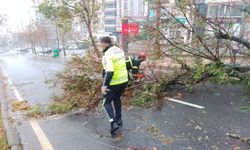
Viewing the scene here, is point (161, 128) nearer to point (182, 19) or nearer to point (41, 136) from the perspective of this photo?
point (41, 136)

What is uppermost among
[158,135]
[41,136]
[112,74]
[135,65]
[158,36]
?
[158,36]

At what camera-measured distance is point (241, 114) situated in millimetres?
5020

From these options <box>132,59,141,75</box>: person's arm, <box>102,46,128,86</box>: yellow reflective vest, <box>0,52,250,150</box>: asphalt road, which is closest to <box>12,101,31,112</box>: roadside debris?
<box>0,52,250,150</box>: asphalt road

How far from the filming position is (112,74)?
4.11 m

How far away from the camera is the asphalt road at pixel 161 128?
399cm

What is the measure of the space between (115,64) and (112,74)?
0.23 metres

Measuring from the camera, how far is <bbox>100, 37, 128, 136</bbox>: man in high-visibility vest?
13.5ft

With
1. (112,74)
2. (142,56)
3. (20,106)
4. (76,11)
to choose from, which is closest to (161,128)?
(112,74)

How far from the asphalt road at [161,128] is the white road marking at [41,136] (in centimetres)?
4

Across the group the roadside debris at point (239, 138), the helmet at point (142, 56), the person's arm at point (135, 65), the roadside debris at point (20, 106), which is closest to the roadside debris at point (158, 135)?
the roadside debris at point (239, 138)

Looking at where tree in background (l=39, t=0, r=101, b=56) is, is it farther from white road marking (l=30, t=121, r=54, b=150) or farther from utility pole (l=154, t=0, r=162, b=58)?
white road marking (l=30, t=121, r=54, b=150)

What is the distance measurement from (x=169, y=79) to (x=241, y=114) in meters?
2.21

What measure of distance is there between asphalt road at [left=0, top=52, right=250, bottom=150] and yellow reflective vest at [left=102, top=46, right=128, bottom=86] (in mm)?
1051

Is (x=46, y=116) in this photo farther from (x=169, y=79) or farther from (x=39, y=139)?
(x=169, y=79)
